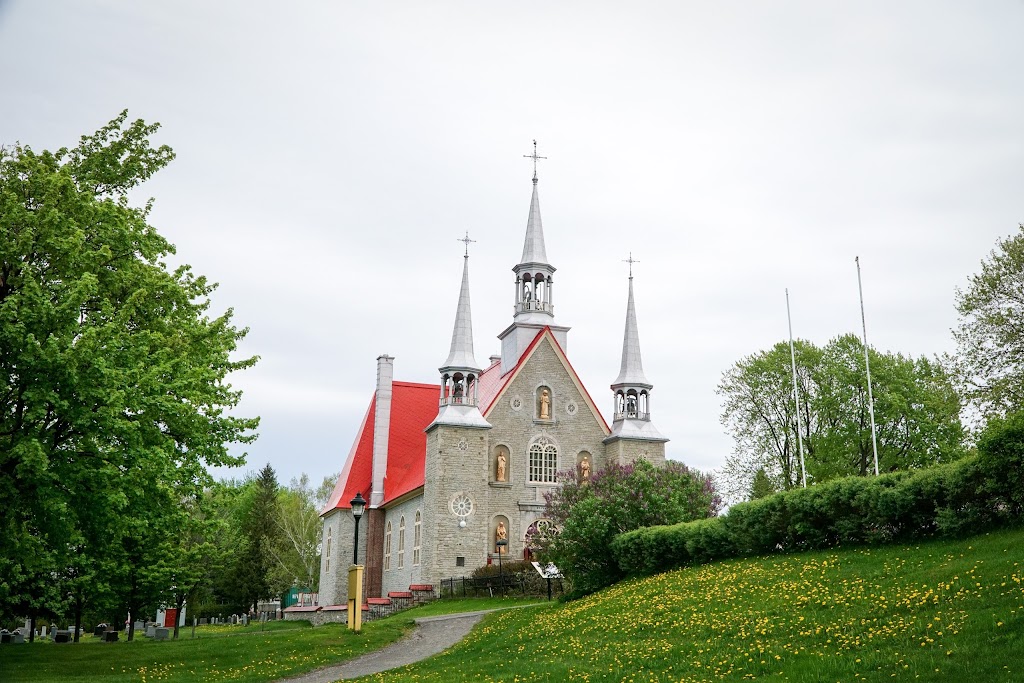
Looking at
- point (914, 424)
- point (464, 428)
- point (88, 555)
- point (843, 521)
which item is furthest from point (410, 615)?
point (914, 424)

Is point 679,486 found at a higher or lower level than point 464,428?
lower

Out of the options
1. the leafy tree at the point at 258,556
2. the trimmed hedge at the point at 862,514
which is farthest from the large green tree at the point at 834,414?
the leafy tree at the point at 258,556

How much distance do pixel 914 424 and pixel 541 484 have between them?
59.7ft

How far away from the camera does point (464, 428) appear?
44.1m

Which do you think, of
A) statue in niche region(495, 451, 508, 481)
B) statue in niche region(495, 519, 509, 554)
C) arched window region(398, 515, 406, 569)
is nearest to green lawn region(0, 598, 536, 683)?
statue in niche region(495, 519, 509, 554)

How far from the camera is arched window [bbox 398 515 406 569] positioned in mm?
46719

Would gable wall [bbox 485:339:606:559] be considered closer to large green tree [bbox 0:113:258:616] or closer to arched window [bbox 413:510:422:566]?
arched window [bbox 413:510:422:566]

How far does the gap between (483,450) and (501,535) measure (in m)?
4.08

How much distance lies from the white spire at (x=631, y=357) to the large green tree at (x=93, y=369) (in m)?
27.7

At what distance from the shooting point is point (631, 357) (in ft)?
159

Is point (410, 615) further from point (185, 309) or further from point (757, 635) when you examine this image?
point (757, 635)

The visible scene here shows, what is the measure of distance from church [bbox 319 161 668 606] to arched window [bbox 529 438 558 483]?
5cm

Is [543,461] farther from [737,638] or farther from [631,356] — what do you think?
[737,638]

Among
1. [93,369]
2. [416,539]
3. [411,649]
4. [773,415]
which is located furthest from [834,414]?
[93,369]
